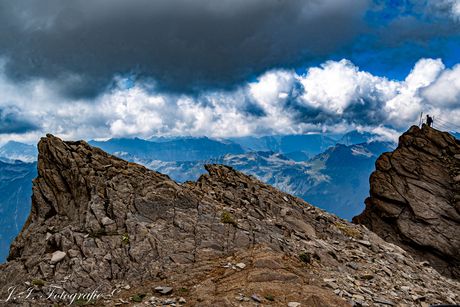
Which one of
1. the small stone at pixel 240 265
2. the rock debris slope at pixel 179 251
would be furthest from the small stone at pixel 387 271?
the small stone at pixel 240 265

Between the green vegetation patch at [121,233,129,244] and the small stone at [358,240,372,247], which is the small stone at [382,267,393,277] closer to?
the small stone at [358,240,372,247]

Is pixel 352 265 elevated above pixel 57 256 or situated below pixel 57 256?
above

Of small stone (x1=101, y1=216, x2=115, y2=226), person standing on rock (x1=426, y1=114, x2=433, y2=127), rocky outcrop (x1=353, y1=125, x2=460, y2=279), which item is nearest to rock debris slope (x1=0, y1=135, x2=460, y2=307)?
small stone (x1=101, y1=216, x2=115, y2=226)

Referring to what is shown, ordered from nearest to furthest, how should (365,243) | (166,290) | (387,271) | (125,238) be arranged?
1. (166,290)
2. (125,238)
3. (387,271)
4. (365,243)

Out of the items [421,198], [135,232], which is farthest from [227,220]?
[421,198]

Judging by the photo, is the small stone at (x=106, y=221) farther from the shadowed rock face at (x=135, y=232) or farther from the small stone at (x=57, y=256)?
the small stone at (x=57, y=256)

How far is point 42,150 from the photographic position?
26.9 metres

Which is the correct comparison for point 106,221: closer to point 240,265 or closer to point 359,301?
point 240,265

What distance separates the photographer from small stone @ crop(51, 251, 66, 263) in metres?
16.9

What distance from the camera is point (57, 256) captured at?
56.5 ft

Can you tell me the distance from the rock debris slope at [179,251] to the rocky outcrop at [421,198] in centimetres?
2293

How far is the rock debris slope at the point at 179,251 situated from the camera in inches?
591

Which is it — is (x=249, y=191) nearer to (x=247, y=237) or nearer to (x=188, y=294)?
(x=247, y=237)

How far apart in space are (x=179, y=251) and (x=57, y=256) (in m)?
9.45
